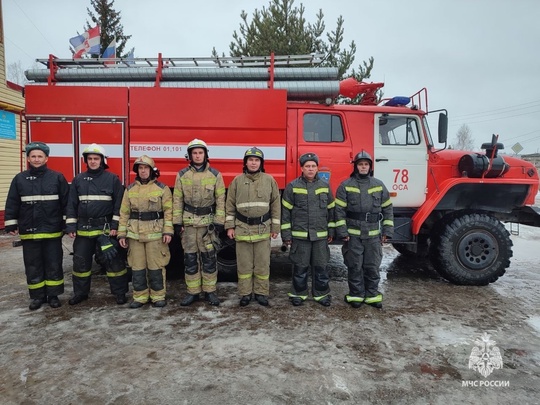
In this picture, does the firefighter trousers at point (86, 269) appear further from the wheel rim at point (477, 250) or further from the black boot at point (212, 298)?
the wheel rim at point (477, 250)

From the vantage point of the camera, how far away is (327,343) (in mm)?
3242

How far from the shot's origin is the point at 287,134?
4.75 meters

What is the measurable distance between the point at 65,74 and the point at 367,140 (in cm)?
415

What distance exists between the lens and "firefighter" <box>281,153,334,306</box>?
406cm

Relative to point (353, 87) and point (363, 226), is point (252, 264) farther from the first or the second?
point (353, 87)

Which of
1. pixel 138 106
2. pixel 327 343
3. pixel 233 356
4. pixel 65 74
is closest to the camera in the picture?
pixel 233 356

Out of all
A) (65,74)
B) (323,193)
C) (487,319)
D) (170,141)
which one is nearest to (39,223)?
(170,141)

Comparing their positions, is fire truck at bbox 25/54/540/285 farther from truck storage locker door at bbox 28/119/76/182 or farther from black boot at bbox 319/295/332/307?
black boot at bbox 319/295/332/307

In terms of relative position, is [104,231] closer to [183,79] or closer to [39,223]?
[39,223]

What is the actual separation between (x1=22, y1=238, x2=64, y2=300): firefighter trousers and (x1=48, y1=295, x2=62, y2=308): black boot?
0.03m

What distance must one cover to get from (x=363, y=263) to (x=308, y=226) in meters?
0.80

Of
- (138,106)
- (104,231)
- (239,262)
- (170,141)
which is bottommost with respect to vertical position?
(239,262)

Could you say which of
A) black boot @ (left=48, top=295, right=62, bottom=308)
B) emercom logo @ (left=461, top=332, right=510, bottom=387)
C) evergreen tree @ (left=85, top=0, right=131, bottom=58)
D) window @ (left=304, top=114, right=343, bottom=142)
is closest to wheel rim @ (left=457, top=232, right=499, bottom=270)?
emercom logo @ (left=461, top=332, right=510, bottom=387)

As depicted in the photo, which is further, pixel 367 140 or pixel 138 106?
pixel 367 140
